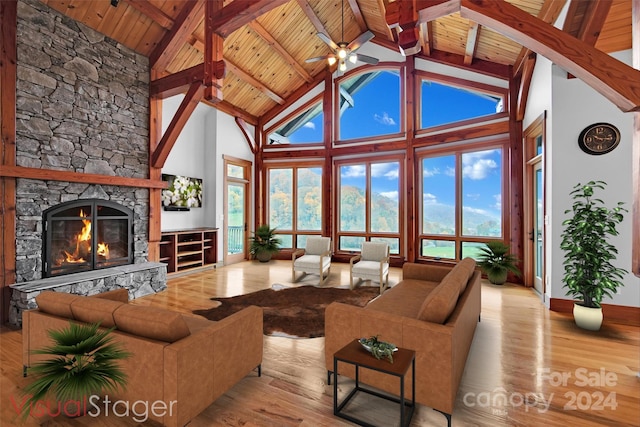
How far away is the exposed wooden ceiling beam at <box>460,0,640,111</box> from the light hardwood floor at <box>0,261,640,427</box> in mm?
2191

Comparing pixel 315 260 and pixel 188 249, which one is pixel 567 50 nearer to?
pixel 315 260

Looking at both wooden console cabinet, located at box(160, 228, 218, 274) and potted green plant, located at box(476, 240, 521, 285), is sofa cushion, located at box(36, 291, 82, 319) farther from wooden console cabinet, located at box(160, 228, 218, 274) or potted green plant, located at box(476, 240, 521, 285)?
potted green plant, located at box(476, 240, 521, 285)

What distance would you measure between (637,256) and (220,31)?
5.45 metres

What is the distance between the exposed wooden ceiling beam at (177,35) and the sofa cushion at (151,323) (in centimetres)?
475

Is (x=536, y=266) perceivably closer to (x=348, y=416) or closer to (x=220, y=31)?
(x=348, y=416)

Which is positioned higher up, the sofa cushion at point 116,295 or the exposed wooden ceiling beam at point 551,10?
the exposed wooden ceiling beam at point 551,10

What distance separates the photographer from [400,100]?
704cm

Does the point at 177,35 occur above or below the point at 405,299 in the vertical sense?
above

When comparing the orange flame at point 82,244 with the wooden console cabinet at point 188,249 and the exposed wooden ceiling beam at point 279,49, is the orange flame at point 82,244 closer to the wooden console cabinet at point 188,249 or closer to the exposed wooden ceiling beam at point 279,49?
the wooden console cabinet at point 188,249

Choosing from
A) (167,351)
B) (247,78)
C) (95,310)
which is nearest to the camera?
(167,351)

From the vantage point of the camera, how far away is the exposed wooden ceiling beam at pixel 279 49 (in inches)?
234

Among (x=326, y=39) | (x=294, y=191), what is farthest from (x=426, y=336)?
(x=294, y=191)

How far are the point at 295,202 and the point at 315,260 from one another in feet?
9.62

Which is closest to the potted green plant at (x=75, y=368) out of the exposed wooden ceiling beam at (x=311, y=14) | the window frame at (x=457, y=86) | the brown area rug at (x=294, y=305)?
the brown area rug at (x=294, y=305)
